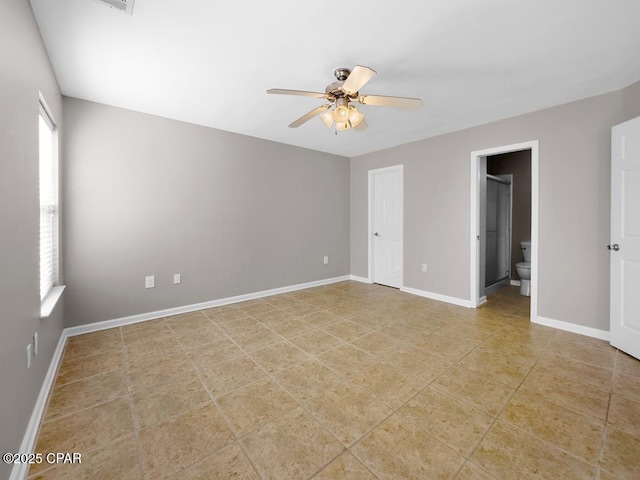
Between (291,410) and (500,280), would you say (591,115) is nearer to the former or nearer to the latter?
(500,280)

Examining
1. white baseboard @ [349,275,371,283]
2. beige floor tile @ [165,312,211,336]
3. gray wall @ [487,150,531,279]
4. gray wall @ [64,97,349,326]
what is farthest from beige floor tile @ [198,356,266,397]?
gray wall @ [487,150,531,279]

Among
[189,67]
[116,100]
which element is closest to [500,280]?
[189,67]

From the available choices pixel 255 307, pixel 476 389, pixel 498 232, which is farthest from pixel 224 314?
pixel 498 232

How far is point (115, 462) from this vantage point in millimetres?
1343

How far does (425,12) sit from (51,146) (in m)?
3.24

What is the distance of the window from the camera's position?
2.17m

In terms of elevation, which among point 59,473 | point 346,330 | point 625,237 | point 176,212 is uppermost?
point 176,212

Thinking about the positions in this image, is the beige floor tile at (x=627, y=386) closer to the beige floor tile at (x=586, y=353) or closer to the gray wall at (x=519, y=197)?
the beige floor tile at (x=586, y=353)

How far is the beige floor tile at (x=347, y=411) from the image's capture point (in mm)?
1541

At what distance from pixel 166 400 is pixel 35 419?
0.65m

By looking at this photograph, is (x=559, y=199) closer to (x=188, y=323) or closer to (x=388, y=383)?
(x=388, y=383)

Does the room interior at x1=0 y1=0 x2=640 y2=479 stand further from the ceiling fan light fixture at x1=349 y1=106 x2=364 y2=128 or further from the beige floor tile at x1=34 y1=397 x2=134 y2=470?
the ceiling fan light fixture at x1=349 y1=106 x2=364 y2=128

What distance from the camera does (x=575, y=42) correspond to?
1927 mm

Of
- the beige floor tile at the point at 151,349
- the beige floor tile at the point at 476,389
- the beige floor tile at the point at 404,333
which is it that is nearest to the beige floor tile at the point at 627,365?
the beige floor tile at the point at 476,389
